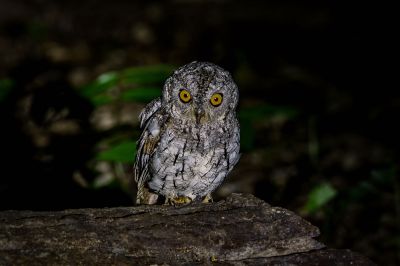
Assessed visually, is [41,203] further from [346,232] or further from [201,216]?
[346,232]

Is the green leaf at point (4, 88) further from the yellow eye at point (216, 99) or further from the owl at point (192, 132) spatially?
the yellow eye at point (216, 99)

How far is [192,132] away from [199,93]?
0.24 m

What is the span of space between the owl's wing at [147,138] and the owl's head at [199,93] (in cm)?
12

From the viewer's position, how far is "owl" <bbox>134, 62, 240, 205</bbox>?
10.2 feet

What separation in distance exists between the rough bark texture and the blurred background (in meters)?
0.93

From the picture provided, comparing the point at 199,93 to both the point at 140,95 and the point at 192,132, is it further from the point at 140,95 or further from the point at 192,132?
the point at 140,95

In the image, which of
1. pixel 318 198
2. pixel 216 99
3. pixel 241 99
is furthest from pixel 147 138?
pixel 241 99

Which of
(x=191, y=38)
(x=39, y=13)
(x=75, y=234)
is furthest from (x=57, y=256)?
(x=39, y=13)

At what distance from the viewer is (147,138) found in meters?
3.25

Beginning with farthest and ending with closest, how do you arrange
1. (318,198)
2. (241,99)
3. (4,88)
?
(241,99), (318,198), (4,88)

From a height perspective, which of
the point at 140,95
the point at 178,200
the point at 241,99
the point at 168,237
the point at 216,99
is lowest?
the point at 168,237

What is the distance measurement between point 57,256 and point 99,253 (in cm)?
18

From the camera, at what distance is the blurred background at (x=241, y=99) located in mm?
3844

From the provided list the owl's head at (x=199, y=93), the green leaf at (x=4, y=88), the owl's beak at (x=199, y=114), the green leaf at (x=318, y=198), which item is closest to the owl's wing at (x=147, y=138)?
the owl's head at (x=199, y=93)
